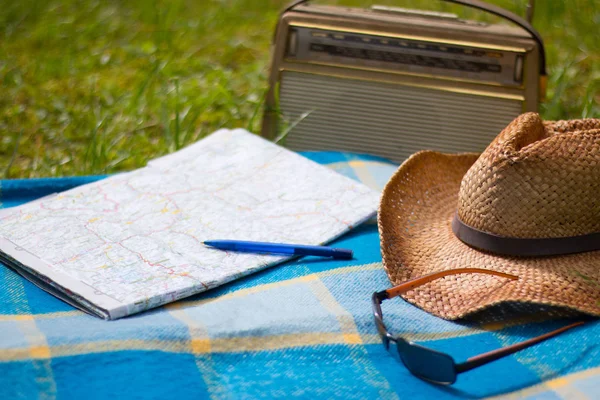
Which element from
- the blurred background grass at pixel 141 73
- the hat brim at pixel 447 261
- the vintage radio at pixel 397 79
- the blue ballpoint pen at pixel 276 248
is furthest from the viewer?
the blurred background grass at pixel 141 73

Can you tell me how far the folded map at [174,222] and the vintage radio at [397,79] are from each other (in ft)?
0.98

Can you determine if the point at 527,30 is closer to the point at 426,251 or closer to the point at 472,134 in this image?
the point at 472,134

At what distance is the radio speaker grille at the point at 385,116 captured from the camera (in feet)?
7.05

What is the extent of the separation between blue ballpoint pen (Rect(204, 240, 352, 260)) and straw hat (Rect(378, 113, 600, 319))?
12 centimetres

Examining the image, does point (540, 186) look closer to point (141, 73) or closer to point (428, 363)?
point (428, 363)

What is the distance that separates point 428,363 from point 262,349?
288 millimetres

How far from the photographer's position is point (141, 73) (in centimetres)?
320

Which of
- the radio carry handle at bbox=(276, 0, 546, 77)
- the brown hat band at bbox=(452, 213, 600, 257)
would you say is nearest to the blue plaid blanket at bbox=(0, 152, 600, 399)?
the brown hat band at bbox=(452, 213, 600, 257)

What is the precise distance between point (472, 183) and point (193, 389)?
69cm

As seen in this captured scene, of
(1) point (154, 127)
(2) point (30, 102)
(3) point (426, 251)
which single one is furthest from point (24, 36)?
(3) point (426, 251)

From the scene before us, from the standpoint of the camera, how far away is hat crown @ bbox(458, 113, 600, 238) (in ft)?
4.37

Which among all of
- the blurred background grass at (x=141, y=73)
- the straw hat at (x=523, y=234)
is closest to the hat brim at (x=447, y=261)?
the straw hat at (x=523, y=234)

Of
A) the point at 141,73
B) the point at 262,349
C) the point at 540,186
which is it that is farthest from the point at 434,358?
the point at 141,73

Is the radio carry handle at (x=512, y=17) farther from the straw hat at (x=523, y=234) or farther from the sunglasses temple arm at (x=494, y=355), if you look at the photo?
the sunglasses temple arm at (x=494, y=355)
